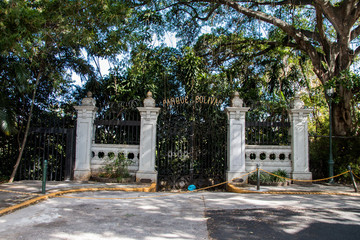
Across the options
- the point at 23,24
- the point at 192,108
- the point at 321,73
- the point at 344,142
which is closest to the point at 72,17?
Result: the point at 23,24

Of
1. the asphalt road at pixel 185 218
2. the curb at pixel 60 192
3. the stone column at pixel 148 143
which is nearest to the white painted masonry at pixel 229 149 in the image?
the stone column at pixel 148 143

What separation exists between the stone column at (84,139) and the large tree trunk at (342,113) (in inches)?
387

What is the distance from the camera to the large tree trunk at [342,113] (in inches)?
474

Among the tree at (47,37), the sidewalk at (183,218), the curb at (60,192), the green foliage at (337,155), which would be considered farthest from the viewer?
the green foliage at (337,155)

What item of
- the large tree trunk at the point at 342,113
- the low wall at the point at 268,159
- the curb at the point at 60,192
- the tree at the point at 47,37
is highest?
the tree at the point at 47,37

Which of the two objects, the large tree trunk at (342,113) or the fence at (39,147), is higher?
the large tree trunk at (342,113)

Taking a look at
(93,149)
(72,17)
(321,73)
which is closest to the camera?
(72,17)

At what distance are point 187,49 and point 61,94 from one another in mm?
6283

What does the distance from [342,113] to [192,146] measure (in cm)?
665

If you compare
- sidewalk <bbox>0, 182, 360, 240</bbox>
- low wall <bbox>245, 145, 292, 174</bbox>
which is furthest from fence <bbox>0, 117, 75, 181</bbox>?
low wall <bbox>245, 145, 292, 174</bbox>

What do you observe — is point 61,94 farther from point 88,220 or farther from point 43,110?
point 88,220

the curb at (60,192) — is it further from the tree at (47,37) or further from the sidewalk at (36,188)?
the tree at (47,37)

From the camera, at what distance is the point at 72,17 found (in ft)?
32.8

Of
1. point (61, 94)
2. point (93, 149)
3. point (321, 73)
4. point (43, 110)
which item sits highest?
point (321, 73)
